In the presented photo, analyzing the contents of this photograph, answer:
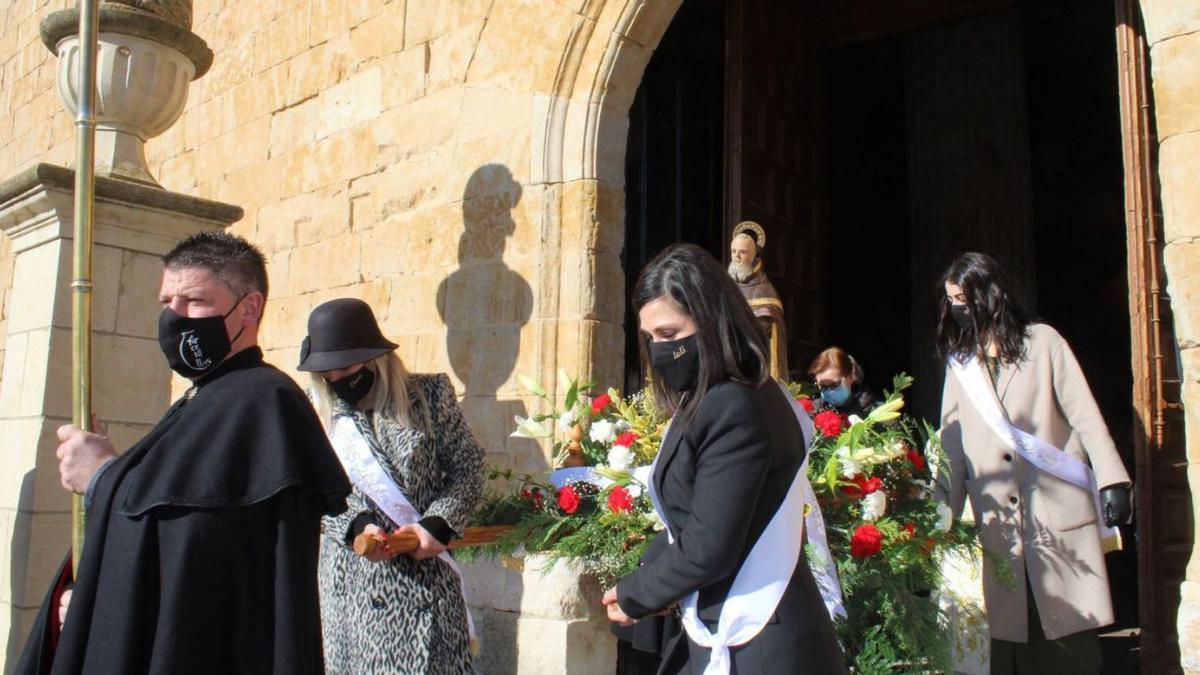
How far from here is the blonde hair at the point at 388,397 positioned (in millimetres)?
2807

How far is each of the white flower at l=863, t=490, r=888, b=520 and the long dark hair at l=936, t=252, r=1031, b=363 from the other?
0.69m

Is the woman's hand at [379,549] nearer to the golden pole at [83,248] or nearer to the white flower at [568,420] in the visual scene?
the golden pole at [83,248]

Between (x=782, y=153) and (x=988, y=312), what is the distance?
329 cm

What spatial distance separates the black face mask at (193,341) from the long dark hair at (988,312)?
95.9 inches

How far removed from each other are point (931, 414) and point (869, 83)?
3650 millimetres

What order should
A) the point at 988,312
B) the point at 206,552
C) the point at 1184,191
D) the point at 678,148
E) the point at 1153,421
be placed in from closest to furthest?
the point at 206,552, the point at 1184,191, the point at 988,312, the point at 1153,421, the point at 678,148

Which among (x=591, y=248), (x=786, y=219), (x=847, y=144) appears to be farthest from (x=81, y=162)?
(x=847, y=144)

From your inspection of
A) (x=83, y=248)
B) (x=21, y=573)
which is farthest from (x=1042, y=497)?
(x=21, y=573)

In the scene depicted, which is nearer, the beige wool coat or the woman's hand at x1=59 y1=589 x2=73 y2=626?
the woman's hand at x1=59 y1=589 x2=73 y2=626

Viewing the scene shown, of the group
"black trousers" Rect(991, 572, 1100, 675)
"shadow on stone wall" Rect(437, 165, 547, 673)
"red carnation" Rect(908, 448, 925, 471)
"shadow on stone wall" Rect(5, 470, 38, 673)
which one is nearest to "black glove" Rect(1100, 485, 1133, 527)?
"black trousers" Rect(991, 572, 1100, 675)

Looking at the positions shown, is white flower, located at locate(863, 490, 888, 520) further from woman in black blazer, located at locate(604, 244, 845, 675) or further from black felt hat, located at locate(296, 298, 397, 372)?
black felt hat, located at locate(296, 298, 397, 372)

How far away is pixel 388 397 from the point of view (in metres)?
2.83

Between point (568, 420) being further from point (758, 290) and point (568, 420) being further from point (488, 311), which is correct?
point (488, 311)

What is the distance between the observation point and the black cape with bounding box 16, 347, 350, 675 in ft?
5.53
